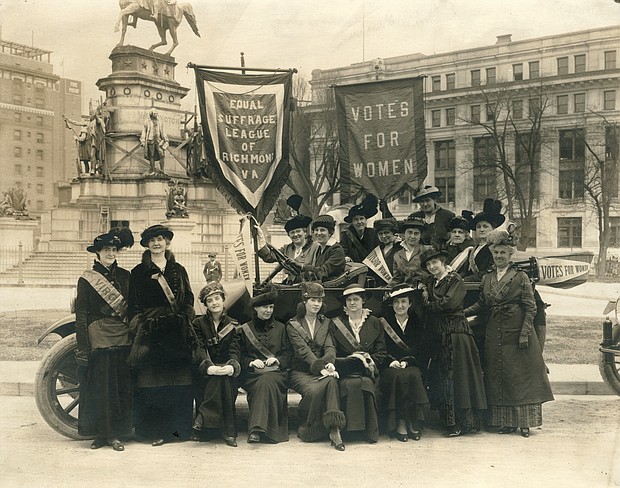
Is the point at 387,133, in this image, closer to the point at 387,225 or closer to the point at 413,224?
the point at 387,225

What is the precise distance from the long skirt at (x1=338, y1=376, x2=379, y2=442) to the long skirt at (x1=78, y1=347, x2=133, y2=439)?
5.86ft

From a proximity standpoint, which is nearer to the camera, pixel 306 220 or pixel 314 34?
pixel 306 220

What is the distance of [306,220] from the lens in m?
6.49

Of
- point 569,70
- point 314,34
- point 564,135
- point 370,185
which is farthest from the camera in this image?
point 564,135

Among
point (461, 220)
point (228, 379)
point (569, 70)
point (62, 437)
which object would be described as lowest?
point (62, 437)

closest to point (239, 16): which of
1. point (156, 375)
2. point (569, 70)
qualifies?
point (156, 375)

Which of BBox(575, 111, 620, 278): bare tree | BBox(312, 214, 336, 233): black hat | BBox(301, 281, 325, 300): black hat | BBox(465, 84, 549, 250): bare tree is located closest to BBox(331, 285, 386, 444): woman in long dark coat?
BBox(301, 281, 325, 300): black hat

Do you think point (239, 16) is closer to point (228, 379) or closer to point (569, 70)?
point (228, 379)

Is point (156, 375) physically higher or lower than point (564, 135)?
lower

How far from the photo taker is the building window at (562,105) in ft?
88.6

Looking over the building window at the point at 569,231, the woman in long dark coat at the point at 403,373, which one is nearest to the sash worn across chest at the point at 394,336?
the woman in long dark coat at the point at 403,373

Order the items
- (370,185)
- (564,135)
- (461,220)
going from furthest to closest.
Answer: (564,135) < (370,185) < (461,220)

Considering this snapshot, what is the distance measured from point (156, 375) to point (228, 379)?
60cm

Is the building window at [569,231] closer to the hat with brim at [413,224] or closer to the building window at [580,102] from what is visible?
the building window at [580,102]
